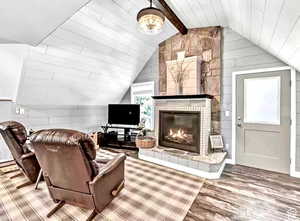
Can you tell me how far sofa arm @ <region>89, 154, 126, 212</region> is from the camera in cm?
171

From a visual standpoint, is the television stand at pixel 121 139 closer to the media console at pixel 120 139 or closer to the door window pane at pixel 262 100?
the media console at pixel 120 139

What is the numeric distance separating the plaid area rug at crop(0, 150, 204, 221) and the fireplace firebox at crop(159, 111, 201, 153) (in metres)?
0.74

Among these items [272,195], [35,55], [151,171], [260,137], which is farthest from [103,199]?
[260,137]

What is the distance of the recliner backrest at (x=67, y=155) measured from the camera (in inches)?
60.6

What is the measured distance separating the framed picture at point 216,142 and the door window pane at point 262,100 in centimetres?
66

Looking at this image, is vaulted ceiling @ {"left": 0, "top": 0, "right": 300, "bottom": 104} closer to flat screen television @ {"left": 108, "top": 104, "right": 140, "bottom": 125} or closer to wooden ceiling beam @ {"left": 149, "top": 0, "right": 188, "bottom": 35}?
wooden ceiling beam @ {"left": 149, "top": 0, "right": 188, "bottom": 35}

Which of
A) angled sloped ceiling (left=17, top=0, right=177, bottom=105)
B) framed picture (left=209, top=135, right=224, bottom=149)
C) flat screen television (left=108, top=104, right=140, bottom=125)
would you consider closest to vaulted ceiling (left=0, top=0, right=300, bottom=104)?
angled sloped ceiling (left=17, top=0, right=177, bottom=105)

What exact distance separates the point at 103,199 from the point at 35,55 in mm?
2931

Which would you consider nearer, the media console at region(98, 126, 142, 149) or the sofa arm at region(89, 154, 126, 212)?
the sofa arm at region(89, 154, 126, 212)

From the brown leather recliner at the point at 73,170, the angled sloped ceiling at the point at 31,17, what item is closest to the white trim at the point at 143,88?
the angled sloped ceiling at the point at 31,17

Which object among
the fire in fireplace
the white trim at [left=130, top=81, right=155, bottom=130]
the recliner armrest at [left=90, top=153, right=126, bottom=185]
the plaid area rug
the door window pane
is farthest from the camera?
the white trim at [left=130, top=81, right=155, bottom=130]

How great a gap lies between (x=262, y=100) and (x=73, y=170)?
3.61 m

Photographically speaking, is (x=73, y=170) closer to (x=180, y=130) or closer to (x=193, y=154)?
(x=193, y=154)

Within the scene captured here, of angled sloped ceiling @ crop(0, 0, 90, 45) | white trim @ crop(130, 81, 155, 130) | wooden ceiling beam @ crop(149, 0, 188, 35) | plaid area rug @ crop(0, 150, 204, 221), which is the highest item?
wooden ceiling beam @ crop(149, 0, 188, 35)
